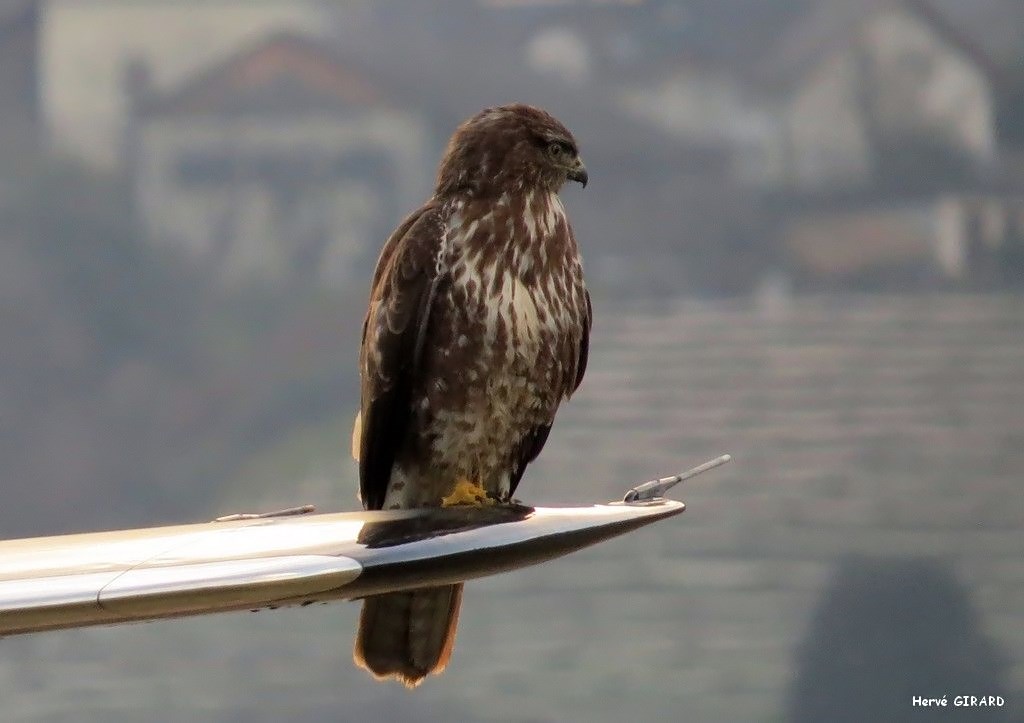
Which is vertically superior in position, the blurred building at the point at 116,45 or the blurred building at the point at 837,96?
the blurred building at the point at 116,45

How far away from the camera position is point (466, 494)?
251cm

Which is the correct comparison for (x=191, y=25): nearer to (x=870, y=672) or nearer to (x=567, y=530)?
(x=870, y=672)

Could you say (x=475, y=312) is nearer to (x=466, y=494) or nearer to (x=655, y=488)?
(x=466, y=494)

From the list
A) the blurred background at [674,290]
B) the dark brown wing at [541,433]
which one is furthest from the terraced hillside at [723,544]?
the dark brown wing at [541,433]

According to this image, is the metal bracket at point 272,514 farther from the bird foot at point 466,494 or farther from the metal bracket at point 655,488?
the bird foot at point 466,494

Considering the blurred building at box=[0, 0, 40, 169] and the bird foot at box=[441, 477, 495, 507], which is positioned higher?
the blurred building at box=[0, 0, 40, 169]

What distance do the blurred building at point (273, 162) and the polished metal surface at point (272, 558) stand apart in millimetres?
6552

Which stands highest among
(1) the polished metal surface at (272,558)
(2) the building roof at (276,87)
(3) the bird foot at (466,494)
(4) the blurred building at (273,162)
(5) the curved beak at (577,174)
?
(2) the building roof at (276,87)

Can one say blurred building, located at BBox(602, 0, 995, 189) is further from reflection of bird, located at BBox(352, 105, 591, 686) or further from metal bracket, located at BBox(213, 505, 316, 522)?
metal bracket, located at BBox(213, 505, 316, 522)

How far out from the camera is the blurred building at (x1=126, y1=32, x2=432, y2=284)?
8172mm

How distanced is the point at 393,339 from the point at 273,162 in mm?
6416

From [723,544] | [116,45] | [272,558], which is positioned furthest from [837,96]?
[272,558]

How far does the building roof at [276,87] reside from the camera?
27.9 feet

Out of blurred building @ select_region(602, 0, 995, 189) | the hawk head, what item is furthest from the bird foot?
blurred building @ select_region(602, 0, 995, 189)
